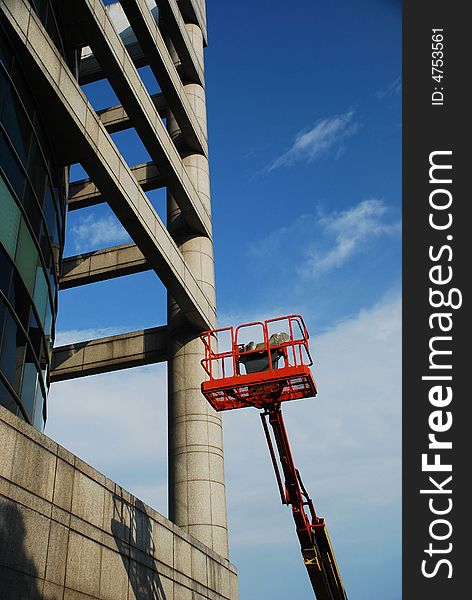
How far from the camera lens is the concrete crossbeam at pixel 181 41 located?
35188mm

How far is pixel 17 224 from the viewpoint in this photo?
55.7 feet

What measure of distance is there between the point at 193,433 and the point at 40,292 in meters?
12.7

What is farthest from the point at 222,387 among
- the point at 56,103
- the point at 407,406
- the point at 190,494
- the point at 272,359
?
the point at 190,494

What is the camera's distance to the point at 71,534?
15.2m

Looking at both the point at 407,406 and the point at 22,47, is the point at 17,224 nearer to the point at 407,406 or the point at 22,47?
the point at 22,47

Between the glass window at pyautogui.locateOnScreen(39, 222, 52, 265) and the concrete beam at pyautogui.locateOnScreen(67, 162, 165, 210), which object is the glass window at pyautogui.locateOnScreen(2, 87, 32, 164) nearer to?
the glass window at pyautogui.locateOnScreen(39, 222, 52, 265)

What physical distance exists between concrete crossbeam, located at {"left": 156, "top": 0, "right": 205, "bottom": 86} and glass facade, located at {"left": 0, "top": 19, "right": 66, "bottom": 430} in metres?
15.7

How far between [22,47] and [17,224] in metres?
4.73

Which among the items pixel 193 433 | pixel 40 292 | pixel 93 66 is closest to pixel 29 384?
pixel 40 292

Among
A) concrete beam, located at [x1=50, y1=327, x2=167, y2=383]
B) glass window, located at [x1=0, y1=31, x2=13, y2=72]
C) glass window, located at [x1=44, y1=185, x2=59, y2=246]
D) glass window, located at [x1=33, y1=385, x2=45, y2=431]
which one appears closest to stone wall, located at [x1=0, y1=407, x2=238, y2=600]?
glass window, located at [x1=33, y1=385, x2=45, y2=431]

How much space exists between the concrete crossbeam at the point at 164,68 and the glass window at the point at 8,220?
1528 cm

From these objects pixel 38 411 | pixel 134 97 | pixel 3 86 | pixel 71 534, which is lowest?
pixel 71 534

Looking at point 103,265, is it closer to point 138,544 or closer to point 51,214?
point 51,214

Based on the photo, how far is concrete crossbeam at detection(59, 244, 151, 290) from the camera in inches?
1283
